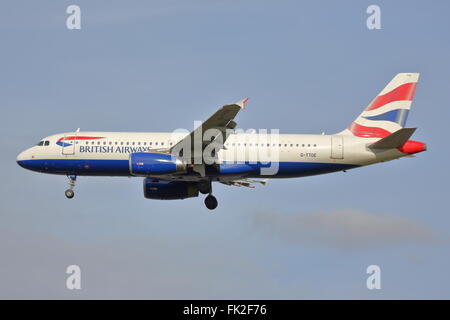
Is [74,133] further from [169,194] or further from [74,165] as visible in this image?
[169,194]

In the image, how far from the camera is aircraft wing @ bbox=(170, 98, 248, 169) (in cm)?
5479

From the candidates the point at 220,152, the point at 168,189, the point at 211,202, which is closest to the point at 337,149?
the point at 220,152

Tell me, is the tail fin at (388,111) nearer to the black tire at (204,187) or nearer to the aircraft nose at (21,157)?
the black tire at (204,187)

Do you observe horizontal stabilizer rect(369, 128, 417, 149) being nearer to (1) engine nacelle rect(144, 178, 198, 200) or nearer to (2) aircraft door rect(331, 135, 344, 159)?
(2) aircraft door rect(331, 135, 344, 159)

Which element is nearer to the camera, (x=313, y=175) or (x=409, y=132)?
(x=409, y=132)

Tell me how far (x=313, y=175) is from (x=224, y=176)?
6.13 metres

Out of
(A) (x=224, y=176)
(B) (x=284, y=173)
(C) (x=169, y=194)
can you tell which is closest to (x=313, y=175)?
(B) (x=284, y=173)

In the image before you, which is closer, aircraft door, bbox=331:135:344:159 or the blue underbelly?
the blue underbelly

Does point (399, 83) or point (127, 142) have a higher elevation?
point (399, 83)

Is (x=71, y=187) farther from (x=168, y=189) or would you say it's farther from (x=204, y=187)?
(x=204, y=187)

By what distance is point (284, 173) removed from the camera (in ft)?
196

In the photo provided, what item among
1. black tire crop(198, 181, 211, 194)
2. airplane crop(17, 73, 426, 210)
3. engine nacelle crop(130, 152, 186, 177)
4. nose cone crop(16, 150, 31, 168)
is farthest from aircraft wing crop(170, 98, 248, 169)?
nose cone crop(16, 150, 31, 168)

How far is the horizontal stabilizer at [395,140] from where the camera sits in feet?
185

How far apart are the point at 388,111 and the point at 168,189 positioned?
53.9ft
